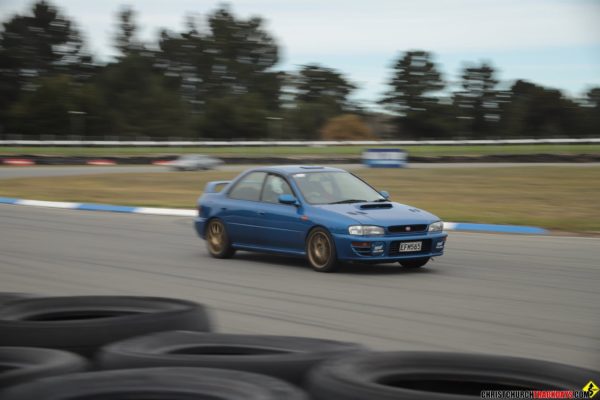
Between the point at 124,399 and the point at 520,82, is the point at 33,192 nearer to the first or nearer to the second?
the point at 124,399

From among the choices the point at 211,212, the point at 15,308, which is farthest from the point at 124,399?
the point at 211,212

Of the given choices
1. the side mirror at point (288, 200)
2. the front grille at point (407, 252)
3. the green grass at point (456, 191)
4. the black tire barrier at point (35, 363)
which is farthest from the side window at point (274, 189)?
the green grass at point (456, 191)

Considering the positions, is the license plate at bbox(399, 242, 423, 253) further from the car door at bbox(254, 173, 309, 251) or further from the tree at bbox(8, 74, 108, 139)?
the tree at bbox(8, 74, 108, 139)

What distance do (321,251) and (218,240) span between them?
2.23 meters

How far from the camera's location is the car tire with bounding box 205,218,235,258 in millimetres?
12281

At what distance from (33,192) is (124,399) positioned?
2825 centimetres

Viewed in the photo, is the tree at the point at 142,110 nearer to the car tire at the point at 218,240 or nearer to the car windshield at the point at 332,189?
the car tire at the point at 218,240

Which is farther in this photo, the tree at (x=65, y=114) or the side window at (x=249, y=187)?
the tree at (x=65, y=114)

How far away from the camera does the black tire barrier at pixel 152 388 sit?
3.60m

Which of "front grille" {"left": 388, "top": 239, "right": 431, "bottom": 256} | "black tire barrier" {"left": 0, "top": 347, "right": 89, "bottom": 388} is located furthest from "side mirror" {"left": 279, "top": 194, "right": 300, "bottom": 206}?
"black tire barrier" {"left": 0, "top": 347, "right": 89, "bottom": 388}

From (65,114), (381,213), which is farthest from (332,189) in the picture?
(65,114)

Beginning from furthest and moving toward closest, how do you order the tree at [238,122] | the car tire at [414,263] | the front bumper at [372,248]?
the tree at [238,122]
the car tire at [414,263]
the front bumper at [372,248]

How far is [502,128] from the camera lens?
349 feet

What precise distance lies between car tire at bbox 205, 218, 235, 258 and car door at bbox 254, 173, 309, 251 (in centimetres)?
84
